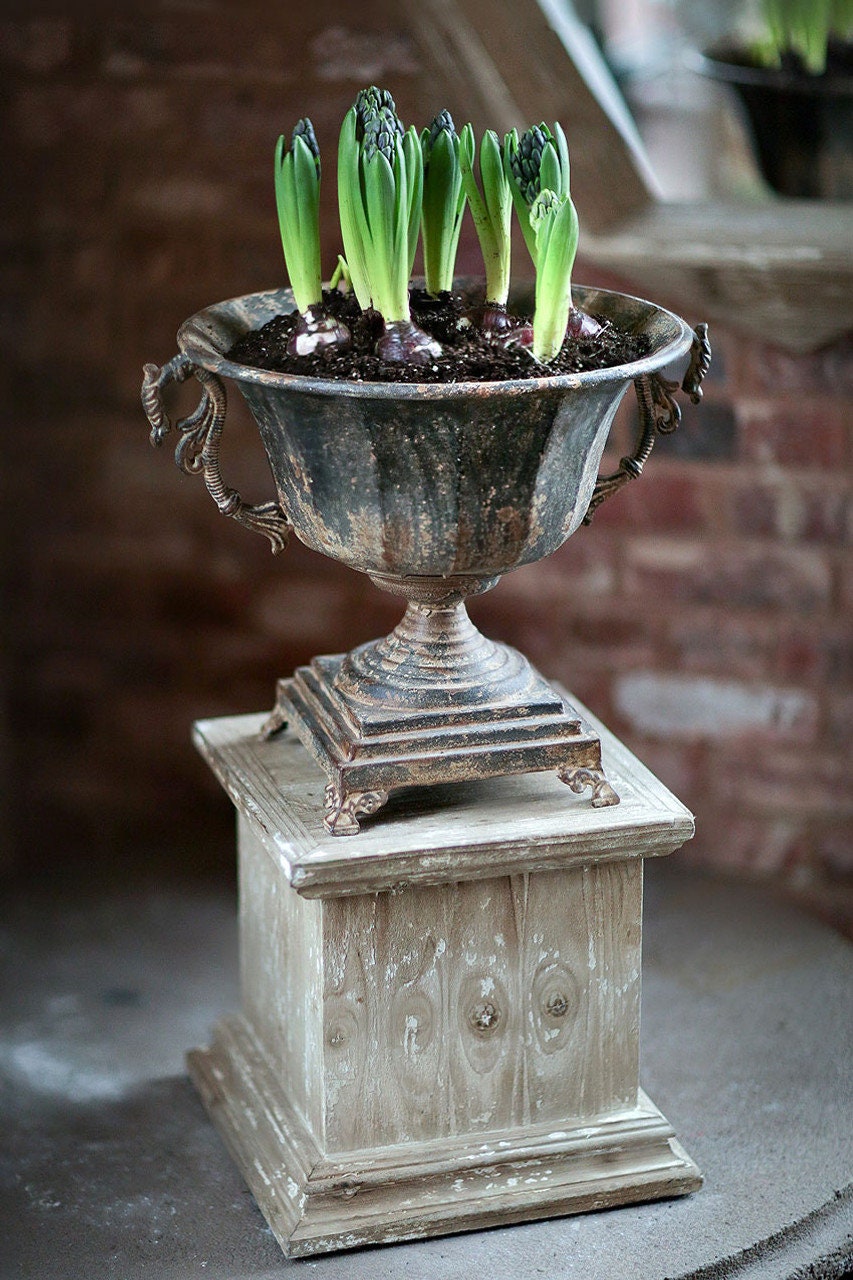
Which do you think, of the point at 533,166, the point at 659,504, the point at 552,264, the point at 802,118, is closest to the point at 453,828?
the point at 552,264

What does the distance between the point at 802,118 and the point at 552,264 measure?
1252 mm

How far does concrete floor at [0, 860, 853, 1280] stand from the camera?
2.20 m

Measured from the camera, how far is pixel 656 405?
7.32ft

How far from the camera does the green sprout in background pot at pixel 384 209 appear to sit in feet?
6.42

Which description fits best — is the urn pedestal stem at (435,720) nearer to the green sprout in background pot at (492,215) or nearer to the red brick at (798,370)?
the green sprout in background pot at (492,215)

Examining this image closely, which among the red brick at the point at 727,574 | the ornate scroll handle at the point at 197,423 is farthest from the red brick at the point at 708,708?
the ornate scroll handle at the point at 197,423

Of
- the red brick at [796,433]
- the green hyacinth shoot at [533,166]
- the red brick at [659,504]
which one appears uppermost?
the green hyacinth shoot at [533,166]

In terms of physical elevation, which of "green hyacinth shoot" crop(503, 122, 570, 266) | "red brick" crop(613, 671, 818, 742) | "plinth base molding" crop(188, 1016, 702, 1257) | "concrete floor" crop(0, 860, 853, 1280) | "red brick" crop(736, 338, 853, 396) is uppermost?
"green hyacinth shoot" crop(503, 122, 570, 266)

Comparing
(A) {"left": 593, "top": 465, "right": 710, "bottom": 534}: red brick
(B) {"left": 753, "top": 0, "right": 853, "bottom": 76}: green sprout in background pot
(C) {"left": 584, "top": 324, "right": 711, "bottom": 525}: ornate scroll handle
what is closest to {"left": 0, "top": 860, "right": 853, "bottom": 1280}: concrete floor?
(A) {"left": 593, "top": 465, "right": 710, "bottom": 534}: red brick

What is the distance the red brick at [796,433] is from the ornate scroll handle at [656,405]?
851 millimetres

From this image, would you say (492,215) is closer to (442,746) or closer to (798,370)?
(442,746)

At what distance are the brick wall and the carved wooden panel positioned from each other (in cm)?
106

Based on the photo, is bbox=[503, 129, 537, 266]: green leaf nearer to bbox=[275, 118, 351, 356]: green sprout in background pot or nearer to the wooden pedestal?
bbox=[275, 118, 351, 356]: green sprout in background pot

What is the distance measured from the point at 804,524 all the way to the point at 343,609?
2.85 ft
